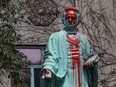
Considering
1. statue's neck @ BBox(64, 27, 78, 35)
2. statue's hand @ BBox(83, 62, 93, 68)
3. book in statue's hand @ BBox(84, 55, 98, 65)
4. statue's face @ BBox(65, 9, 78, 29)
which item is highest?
statue's face @ BBox(65, 9, 78, 29)

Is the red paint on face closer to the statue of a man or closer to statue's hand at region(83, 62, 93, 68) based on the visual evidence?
the statue of a man

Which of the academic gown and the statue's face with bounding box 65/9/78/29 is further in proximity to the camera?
the statue's face with bounding box 65/9/78/29

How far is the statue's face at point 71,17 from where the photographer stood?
23.3ft

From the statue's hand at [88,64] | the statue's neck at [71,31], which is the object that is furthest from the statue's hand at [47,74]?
the statue's neck at [71,31]

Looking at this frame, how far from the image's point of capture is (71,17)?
7.10 m

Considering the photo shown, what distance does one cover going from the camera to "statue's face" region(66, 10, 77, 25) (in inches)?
279

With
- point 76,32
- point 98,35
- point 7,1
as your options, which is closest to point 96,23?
point 98,35

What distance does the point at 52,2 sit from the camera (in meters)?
13.0

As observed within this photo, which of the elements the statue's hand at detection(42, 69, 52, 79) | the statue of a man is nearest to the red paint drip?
the statue of a man

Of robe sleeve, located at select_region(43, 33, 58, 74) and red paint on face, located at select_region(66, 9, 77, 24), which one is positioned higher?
red paint on face, located at select_region(66, 9, 77, 24)

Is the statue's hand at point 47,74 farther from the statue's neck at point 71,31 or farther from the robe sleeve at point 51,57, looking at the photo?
the statue's neck at point 71,31

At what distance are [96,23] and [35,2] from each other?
1.50 m

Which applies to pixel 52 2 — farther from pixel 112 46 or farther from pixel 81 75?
pixel 81 75

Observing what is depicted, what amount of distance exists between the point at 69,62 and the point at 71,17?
0.60m
